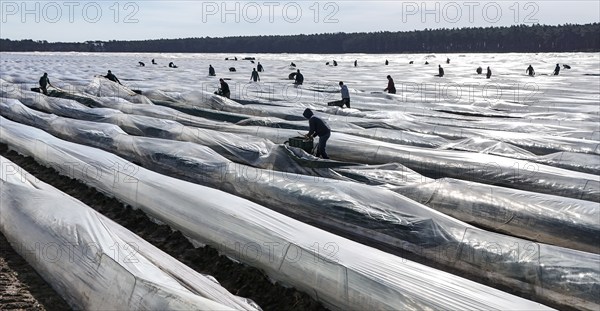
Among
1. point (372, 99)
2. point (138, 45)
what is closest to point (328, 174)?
point (372, 99)

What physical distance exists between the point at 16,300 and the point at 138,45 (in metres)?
139

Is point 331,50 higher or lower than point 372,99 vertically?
higher

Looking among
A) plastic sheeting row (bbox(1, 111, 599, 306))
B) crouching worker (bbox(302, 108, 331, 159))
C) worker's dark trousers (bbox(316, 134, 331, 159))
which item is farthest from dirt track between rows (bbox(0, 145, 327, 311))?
worker's dark trousers (bbox(316, 134, 331, 159))

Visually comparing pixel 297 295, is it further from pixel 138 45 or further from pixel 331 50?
pixel 138 45

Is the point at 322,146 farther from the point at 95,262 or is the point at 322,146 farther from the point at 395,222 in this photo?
the point at 95,262

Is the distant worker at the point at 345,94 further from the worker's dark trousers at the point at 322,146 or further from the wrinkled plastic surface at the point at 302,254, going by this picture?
the wrinkled plastic surface at the point at 302,254

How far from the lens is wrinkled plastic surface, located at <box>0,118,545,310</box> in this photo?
4.88 metres

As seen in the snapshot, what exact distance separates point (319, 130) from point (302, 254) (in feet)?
18.0

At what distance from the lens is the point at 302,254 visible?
5.80 m

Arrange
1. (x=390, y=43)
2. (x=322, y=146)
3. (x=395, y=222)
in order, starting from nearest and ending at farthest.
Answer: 1. (x=395, y=222)
2. (x=322, y=146)
3. (x=390, y=43)

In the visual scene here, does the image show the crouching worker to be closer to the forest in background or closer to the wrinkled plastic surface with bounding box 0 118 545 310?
the wrinkled plastic surface with bounding box 0 118 545 310

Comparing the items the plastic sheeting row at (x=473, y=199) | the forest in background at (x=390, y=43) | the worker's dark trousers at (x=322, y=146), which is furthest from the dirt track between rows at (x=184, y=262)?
the forest in background at (x=390, y=43)

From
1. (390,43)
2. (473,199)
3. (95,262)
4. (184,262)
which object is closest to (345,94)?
(473,199)

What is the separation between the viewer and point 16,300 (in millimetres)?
5785
